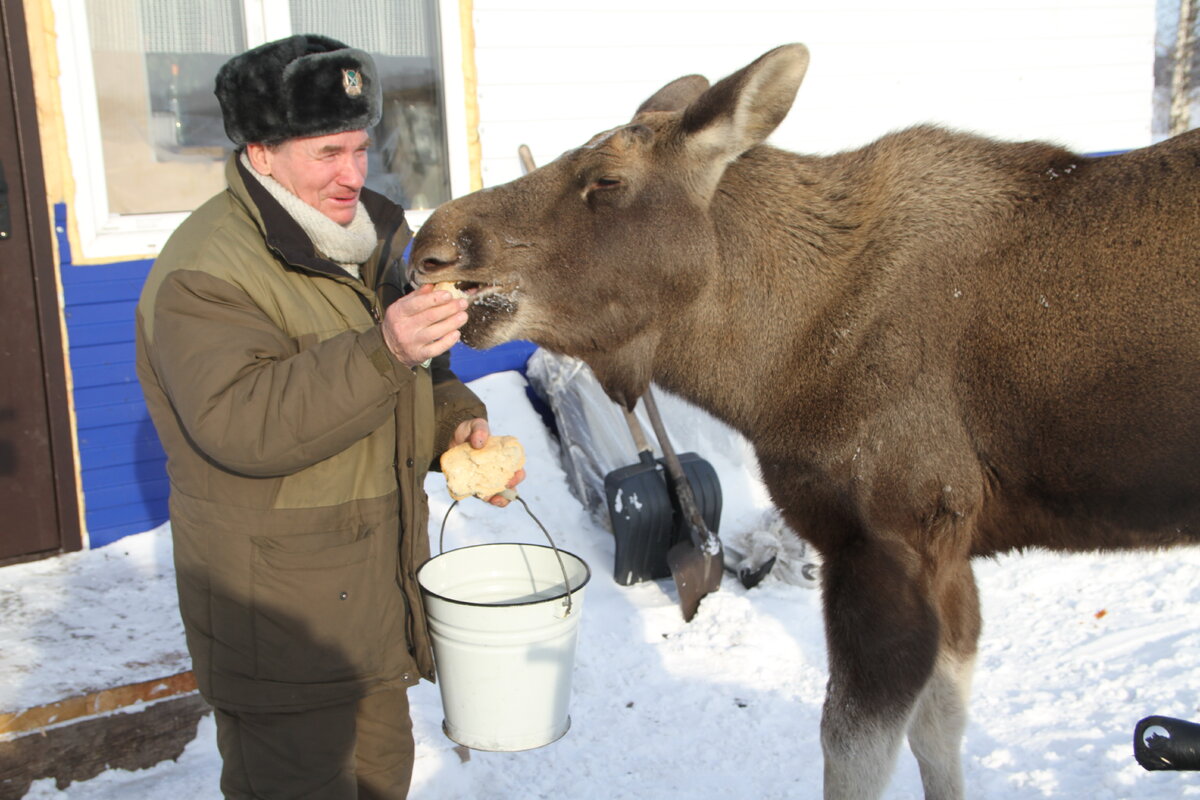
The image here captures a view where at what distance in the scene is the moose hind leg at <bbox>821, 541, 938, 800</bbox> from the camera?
2967 millimetres

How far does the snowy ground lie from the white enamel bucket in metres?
1.15

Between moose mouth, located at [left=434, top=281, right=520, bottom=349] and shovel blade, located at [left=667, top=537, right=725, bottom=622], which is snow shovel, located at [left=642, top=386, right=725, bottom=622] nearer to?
shovel blade, located at [left=667, top=537, right=725, bottom=622]

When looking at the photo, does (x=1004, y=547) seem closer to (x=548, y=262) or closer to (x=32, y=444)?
(x=548, y=262)

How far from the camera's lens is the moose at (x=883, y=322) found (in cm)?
272

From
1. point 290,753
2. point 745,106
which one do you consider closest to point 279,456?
point 290,753

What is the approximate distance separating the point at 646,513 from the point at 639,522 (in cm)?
7

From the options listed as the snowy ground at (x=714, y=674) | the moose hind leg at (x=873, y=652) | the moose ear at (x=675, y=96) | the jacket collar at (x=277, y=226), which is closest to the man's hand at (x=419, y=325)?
the jacket collar at (x=277, y=226)

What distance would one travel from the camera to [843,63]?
313 inches

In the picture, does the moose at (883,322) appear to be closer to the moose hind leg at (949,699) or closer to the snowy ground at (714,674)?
the moose hind leg at (949,699)

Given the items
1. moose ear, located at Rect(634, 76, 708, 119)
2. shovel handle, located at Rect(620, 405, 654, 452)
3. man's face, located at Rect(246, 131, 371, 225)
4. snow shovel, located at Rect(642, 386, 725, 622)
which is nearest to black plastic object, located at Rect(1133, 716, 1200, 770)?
man's face, located at Rect(246, 131, 371, 225)

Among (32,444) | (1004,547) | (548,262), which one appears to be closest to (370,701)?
(548,262)

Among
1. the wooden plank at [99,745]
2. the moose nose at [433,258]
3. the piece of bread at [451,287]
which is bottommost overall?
the wooden plank at [99,745]

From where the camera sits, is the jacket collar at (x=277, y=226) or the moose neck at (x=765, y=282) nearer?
the jacket collar at (x=277, y=226)

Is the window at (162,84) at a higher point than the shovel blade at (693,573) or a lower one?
higher
